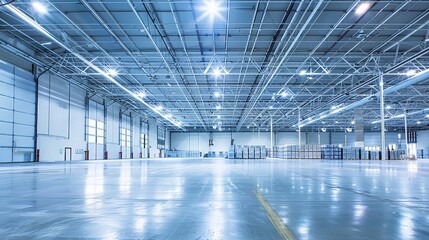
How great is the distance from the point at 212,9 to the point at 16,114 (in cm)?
1444

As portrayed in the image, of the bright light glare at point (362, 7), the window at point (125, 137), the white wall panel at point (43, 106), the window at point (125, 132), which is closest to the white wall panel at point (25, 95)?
the white wall panel at point (43, 106)

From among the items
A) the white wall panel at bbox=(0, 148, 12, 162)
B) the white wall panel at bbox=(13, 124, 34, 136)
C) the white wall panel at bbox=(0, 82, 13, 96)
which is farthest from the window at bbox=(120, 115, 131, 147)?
the white wall panel at bbox=(0, 82, 13, 96)

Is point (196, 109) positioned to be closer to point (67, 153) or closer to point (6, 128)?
point (67, 153)

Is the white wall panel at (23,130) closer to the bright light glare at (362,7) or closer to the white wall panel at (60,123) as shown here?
the white wall panel at (60,123)

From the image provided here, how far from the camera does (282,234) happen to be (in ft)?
9.82

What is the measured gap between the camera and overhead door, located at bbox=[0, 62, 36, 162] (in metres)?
18.5

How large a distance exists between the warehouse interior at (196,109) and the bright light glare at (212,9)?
0.24ft

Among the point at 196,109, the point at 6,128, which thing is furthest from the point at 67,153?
the point at 196,109

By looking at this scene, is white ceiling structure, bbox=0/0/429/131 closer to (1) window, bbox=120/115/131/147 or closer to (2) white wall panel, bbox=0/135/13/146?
(2) white wall panel, bbox=0/135/13/146

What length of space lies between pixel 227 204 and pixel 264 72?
56.0 feet

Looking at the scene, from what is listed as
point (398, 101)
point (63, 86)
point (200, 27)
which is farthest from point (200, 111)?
point (200, 27)

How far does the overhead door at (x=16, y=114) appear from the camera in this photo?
1853cm

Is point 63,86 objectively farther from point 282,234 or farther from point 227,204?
point 282,234

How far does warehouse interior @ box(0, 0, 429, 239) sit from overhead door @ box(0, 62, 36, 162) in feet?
0.27
